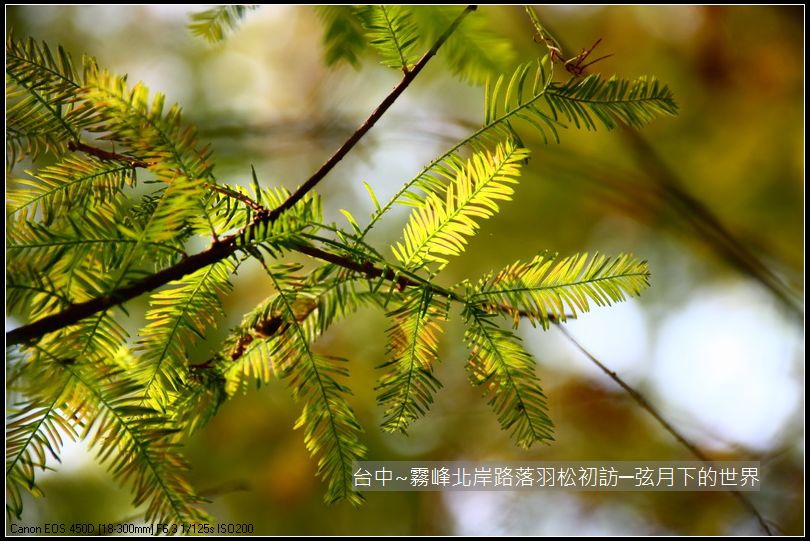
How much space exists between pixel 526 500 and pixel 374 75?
116cm

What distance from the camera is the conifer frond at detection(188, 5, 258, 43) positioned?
428 millimetres

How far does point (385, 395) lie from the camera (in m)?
0.36

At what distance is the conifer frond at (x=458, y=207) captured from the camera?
0.35 meters

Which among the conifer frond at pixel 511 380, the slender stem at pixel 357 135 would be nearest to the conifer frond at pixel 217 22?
the slender stem at pixel 357 135

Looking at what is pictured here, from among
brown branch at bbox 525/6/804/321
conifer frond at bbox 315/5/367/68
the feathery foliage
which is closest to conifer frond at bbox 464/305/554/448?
the feathery foliage

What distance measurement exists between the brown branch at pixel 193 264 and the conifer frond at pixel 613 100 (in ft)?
0.26

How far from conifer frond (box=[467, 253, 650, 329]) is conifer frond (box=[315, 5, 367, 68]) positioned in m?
0.19

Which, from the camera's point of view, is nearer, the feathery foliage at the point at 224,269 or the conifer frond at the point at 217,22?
the feathery foliage at the point at 224,269

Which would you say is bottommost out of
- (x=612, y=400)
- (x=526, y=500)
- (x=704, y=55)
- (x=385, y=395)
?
(x=385, y=395)

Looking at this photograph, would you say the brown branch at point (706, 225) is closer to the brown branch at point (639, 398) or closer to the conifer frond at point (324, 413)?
the brown branch at point (639, 398)

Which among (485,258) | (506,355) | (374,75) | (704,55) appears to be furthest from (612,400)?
(506,355)

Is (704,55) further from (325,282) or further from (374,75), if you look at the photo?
(325,282)

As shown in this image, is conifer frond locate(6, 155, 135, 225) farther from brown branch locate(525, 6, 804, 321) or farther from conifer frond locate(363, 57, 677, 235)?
brown branch locate(525, 6, 804, 321)

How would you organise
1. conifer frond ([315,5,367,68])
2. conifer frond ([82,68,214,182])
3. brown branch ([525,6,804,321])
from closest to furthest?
conifer frond ([82,68,214,182]) → conifer frond ([315,5,367,68]) → brown branch ([525,6,804,321])
